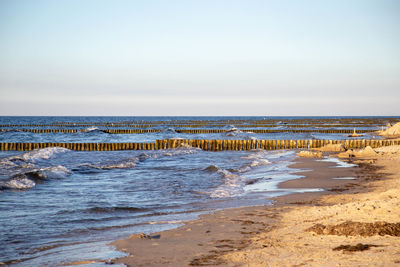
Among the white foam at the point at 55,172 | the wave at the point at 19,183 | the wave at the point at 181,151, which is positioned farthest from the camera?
the wave at the point at 181,151

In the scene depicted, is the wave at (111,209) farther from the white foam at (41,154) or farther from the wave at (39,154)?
the white foam at (41,154)

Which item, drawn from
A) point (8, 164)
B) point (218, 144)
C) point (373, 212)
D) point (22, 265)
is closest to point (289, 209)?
point (373, 212)

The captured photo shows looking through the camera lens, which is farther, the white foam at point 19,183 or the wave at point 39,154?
the wave at point 39,154

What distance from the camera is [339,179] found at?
14.5m

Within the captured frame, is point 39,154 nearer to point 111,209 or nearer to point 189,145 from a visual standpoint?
point 189,145

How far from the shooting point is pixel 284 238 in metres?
6.63

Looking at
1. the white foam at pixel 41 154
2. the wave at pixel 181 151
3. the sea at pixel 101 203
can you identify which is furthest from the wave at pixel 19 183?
the wave at pixel 181 151

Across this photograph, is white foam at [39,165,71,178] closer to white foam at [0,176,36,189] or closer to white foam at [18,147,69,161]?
white foam at [0,176,36,189]

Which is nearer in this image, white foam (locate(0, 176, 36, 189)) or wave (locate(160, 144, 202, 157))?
A: white foam (locate(0, 176, 36, 189))

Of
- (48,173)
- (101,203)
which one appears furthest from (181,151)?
(101,203)

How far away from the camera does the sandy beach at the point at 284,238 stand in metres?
5.40

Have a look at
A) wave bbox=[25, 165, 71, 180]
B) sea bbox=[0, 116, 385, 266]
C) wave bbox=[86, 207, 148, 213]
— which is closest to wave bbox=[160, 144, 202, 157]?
sea bbox=[0, 116, 385, 266]

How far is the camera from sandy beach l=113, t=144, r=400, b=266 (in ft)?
17.7

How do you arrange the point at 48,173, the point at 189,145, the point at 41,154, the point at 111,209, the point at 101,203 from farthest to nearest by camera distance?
1. the point at 189,145
2. the point at 41,154
3. the point at 48,173
4. the point at 101,203
5. the point at 111,209
